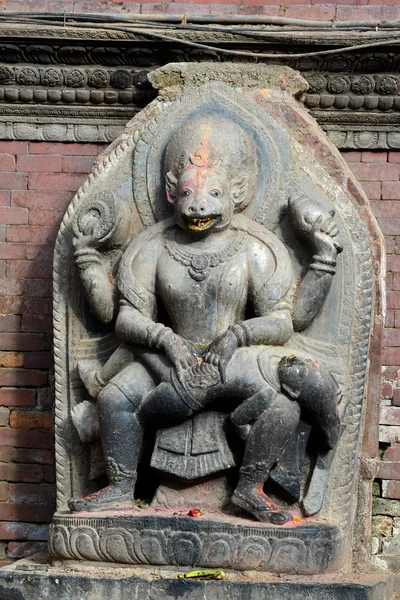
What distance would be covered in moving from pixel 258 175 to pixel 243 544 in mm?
1878

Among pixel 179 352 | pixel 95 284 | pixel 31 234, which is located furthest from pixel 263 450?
pixel 31 234

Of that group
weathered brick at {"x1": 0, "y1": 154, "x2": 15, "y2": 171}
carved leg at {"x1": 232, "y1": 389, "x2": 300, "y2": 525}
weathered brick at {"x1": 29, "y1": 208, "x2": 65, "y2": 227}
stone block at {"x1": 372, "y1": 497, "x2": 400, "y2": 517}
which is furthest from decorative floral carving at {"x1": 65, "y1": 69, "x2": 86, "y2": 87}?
stone block at {"x1": 372, "y1": 497, "x2": 400, "y2": 517}

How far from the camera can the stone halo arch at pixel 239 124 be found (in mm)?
6859

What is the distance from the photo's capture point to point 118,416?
646 cm

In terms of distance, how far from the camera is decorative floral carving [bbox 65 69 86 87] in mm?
7453

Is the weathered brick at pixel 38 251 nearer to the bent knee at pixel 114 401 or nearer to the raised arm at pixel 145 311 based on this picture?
the raised arm at pixel 145 311

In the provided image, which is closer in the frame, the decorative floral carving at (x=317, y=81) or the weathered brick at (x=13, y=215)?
the decorative floral carving at (x=317, y=81)

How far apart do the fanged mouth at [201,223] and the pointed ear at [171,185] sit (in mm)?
244

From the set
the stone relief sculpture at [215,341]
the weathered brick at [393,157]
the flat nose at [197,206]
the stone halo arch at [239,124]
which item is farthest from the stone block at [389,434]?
the flat nose at [197,206]

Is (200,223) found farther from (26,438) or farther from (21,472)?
(21,472)

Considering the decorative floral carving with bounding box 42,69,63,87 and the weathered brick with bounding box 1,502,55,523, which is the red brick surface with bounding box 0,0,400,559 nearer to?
the weathered brick with bounding box 1,502,55,523

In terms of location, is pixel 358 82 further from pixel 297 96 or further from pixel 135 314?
pixel 135 314

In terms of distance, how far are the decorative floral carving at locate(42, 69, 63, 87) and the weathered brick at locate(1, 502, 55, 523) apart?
2.33 meters

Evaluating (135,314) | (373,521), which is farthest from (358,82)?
(373,521)
